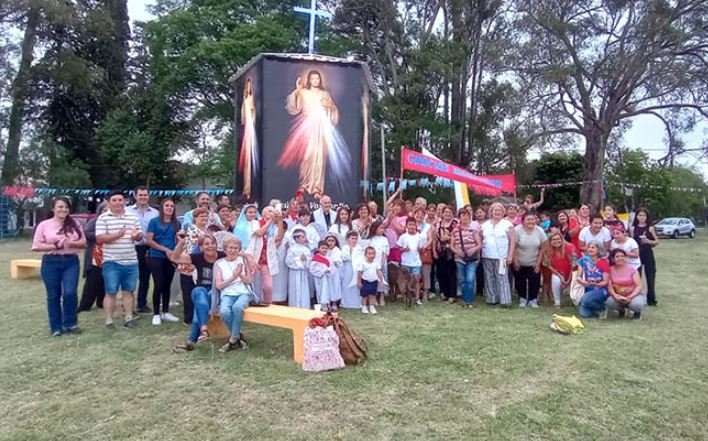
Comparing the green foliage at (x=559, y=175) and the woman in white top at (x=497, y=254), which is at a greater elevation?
the green foliage at (x=559, y=175)

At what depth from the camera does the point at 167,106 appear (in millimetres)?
27219

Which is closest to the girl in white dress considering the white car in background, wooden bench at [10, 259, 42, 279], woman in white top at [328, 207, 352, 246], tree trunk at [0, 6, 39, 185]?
woman in white top at [328, 207, 352, 246]

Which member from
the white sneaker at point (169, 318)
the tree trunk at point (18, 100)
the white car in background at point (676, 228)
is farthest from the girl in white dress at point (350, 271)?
the white car in background at point (676, 228)

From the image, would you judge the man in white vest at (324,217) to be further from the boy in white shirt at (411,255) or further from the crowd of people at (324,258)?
the boy in white shirt at (411,255)

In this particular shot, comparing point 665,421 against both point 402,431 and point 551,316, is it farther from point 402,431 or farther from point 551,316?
point 551,316

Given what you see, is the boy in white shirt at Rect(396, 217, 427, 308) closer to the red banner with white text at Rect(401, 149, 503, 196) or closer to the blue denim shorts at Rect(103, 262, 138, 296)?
the red banner with white text at Rect(401, 149, 503, 196)

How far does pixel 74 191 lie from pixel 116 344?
877 inches

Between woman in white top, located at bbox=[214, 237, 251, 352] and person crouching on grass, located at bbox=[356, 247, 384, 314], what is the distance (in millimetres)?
2110

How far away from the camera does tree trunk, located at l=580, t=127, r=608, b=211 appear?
23750mm

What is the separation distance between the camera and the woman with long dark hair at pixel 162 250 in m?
6.39

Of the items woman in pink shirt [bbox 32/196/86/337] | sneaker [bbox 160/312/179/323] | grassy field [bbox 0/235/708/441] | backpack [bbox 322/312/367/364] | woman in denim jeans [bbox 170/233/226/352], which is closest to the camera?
grassy field [bbox 0/235/708/441]

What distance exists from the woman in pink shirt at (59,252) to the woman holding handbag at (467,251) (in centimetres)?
492

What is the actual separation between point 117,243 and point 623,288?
622cm

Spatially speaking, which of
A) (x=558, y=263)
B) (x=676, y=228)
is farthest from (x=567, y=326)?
(x=676, y=228)
